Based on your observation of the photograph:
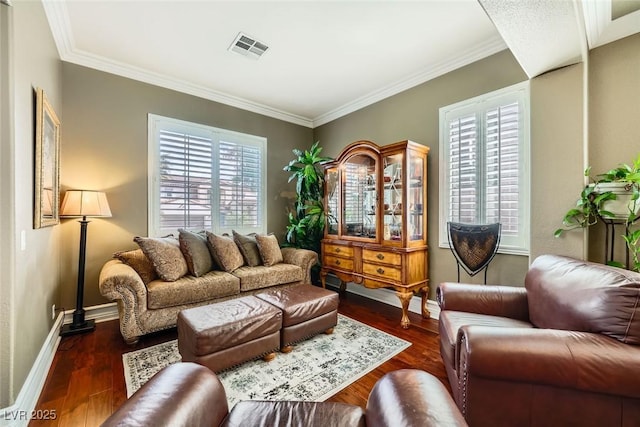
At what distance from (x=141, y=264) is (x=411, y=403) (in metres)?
2.83

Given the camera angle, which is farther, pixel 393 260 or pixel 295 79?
pixel 295 79

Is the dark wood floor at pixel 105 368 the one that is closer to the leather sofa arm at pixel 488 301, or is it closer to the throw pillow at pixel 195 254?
the leather sofa arm at pixel 488 301

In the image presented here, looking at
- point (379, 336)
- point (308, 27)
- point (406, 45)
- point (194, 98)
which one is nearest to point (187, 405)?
point (379, 336)

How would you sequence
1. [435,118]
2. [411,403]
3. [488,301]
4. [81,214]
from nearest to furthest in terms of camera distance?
[411,403] → [488,301] → [81,214] → [435,118]

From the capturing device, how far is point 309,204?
4.11 m

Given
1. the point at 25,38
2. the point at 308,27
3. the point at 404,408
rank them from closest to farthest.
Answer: the point at 404,408 < the point at 25,38 < the point at 308,27

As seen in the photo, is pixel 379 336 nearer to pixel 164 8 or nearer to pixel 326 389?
pixel 326 389

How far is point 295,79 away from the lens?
337 centimetres

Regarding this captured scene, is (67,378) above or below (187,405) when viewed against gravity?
below

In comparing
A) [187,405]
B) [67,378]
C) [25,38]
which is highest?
[25,38]

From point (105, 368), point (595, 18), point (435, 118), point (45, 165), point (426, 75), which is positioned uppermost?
point (426, 75)

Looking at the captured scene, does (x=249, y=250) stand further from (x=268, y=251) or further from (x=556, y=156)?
(x=556, y=156)

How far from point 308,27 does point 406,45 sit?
0.99 metres

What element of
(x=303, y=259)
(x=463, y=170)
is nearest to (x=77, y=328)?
(x=303, y=259)
